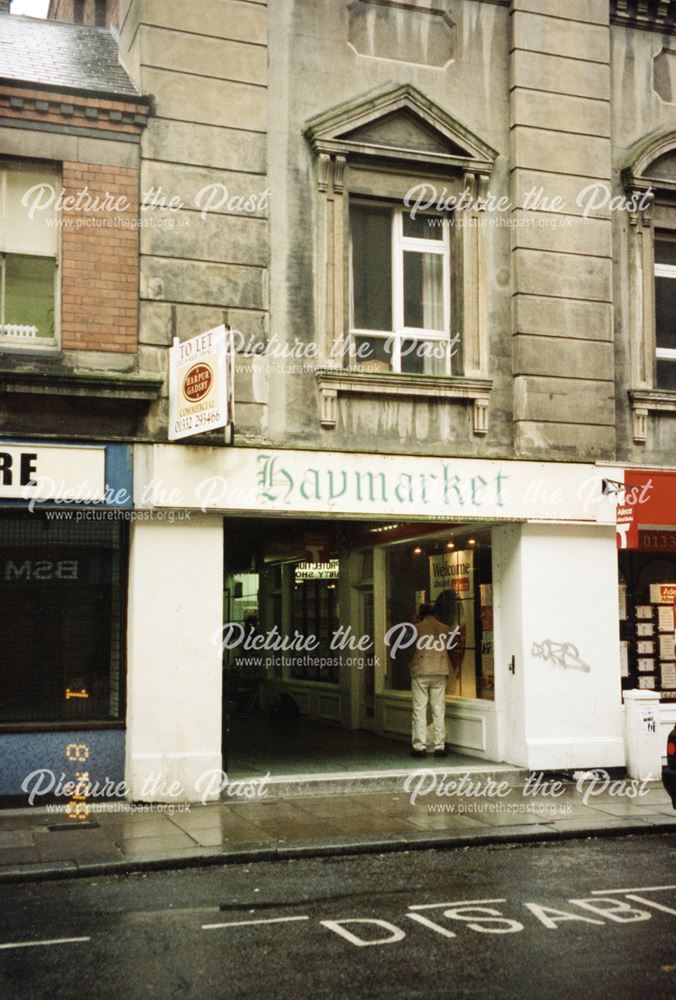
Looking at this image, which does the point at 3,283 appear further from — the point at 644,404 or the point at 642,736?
the point at 642,736

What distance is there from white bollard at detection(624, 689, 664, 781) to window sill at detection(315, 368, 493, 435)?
12.3ft

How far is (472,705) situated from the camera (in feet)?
47.3

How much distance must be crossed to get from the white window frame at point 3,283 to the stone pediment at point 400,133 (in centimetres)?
309

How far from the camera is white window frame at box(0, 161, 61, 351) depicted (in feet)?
39.2

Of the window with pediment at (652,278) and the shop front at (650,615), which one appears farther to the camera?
the shop front at (650,615)

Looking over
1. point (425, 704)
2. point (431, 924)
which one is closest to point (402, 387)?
point (425, 704)

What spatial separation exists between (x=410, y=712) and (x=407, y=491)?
174 inches

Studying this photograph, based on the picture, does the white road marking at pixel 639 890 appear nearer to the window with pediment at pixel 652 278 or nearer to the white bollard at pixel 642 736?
the white bollard at pixel 642 736

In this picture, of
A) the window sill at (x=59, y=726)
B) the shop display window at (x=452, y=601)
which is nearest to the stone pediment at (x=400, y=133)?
the shop display window at (x=452, y=601)

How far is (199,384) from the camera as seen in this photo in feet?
37.7

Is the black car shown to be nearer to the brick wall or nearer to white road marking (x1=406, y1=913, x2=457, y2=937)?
white road marking (x1=406, y1=913, x2=457, y2=937)

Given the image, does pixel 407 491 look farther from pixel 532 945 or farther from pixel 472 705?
pixel 532 945

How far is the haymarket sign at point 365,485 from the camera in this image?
1195cm

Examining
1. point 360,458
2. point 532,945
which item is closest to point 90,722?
point 360,458
